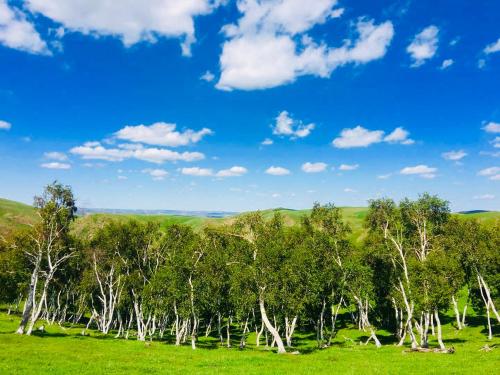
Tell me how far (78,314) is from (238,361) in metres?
61.2

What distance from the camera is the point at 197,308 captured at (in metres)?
57.7

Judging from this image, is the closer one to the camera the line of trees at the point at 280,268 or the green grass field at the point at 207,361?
the green grass field at the point at 207,361

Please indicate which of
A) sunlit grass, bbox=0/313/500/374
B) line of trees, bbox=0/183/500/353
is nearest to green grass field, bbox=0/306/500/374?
sunlit grass, bbox=0/313/500/374

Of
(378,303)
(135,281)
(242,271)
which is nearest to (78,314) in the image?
(135,281)

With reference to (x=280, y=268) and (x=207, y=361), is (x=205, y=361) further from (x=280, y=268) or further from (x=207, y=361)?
(x=280, y=268)

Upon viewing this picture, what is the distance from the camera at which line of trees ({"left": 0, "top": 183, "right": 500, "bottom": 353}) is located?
51.8 metres

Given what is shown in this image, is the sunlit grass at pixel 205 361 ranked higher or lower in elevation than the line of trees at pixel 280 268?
lower

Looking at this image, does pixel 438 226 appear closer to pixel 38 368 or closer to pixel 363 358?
pixel 363 358

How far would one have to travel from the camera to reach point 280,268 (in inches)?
2064

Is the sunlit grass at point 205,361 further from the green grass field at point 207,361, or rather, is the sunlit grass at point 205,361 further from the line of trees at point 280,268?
the line of trees at point 280,268

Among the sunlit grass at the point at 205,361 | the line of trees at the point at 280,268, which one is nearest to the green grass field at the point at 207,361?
the sunlit grass at the point at 205,361

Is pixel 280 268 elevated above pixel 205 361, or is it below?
above

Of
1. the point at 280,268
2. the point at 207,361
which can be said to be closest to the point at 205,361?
the point at 207,361

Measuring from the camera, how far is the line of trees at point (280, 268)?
51.8 meters
